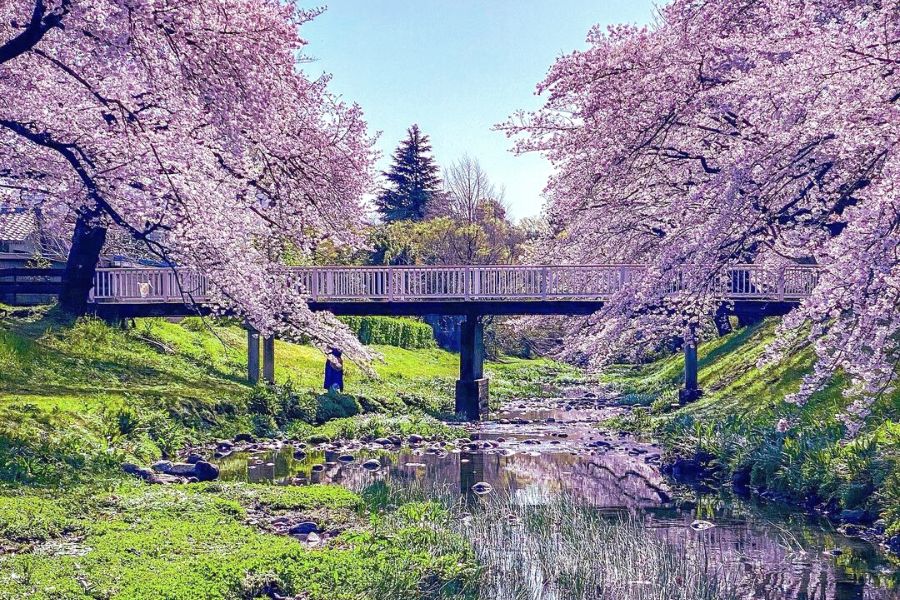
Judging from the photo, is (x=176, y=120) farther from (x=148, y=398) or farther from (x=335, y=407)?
(x=335, y=407)

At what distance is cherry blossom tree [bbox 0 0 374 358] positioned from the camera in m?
12.4

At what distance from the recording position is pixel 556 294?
2611cm

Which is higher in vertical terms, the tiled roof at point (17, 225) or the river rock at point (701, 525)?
the tiled roof at point (17, 225)

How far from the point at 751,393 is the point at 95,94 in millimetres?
15019

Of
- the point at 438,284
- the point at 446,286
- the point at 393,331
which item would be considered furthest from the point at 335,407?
the point at 393,331

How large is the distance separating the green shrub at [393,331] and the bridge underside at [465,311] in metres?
12.5

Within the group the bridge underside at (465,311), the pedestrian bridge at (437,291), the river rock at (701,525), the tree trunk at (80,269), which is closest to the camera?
the river rock at (701,525)

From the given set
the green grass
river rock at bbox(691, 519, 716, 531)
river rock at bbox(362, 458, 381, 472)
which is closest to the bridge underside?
river rock at bbox(362, 458, 381, 472)

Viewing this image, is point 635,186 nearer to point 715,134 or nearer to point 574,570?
point 715,134

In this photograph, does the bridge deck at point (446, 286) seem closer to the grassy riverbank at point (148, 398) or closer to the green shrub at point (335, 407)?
the grassy riverbank at point (148, 398)

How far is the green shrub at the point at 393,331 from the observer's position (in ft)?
136

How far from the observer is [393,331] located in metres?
44.1

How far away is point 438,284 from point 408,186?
38947mm

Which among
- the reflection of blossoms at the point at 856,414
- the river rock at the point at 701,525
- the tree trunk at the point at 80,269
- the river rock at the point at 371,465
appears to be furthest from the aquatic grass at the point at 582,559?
the tree trunk at the point at 80,269
